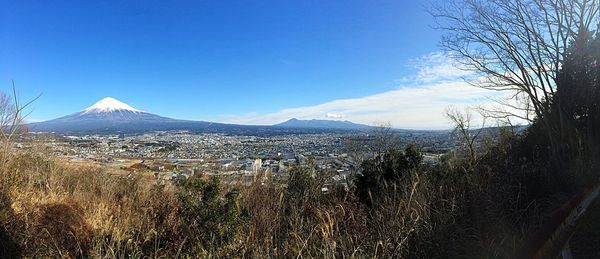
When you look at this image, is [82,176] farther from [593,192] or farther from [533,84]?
[533,84]

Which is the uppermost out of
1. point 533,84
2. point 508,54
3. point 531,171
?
point 508,54

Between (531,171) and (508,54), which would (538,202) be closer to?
(531,171)

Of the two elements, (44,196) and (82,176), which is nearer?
(44,196)

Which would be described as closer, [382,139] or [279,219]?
[279,219]

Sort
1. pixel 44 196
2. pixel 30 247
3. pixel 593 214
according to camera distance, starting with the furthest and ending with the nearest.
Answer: pixel 44 196 < pixel 593 214 < pixel 30 247

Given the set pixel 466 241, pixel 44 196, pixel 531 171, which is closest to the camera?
pixel 466 241

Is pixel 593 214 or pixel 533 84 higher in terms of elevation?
pixel 533 84

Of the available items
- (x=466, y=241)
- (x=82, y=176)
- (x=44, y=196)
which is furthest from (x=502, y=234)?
(x=82, y=176)

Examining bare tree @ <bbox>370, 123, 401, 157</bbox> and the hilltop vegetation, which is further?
bare tree @ <bbox>370, 123, 401, 157</bbox>

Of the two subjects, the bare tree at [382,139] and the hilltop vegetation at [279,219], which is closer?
the hilltop vegetation at [279,219]
